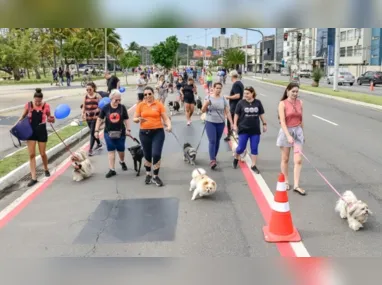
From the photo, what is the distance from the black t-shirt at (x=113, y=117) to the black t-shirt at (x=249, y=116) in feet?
7.01

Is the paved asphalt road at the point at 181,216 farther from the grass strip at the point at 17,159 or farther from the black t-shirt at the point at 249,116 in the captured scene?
the grass strip at the point at 17,159

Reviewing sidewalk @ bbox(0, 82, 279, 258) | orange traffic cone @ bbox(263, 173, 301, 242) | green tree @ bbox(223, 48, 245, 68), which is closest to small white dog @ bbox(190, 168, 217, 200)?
sidewalk @ bbox(0, 82, 279, 258)

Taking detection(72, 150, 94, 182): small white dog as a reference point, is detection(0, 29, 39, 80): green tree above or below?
above

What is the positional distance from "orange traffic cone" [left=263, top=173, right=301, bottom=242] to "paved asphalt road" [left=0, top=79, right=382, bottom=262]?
0.12m

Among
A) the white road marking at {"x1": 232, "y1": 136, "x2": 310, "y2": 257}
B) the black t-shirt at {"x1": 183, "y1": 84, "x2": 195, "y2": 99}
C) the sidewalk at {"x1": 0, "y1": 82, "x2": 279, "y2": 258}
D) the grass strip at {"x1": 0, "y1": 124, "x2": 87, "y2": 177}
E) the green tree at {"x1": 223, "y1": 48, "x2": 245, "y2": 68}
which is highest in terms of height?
the green tree at {"x1": 223, "y1": 48, "x2": 245, "y2": 68}

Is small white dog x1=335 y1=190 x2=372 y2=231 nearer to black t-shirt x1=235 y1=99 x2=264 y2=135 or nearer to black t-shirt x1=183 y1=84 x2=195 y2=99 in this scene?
black t-shirt x1=235 y1=99 x2=264 y2=135

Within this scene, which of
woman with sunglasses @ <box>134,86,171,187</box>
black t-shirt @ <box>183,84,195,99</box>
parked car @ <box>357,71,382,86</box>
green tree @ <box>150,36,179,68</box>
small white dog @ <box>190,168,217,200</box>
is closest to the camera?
small white dog @ <box>190,168,217,200</box>

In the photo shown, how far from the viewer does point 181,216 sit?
A: 5.97 meters

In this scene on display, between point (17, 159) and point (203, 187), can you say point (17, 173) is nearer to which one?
point (17, 159)

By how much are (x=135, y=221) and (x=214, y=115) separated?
3332 mm

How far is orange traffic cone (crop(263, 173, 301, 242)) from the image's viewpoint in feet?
16.6

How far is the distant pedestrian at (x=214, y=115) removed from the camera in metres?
8.47

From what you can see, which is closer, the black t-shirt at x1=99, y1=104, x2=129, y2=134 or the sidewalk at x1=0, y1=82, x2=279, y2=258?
the sidewalk at x1=0, y1=82, x2=279, y2=258
